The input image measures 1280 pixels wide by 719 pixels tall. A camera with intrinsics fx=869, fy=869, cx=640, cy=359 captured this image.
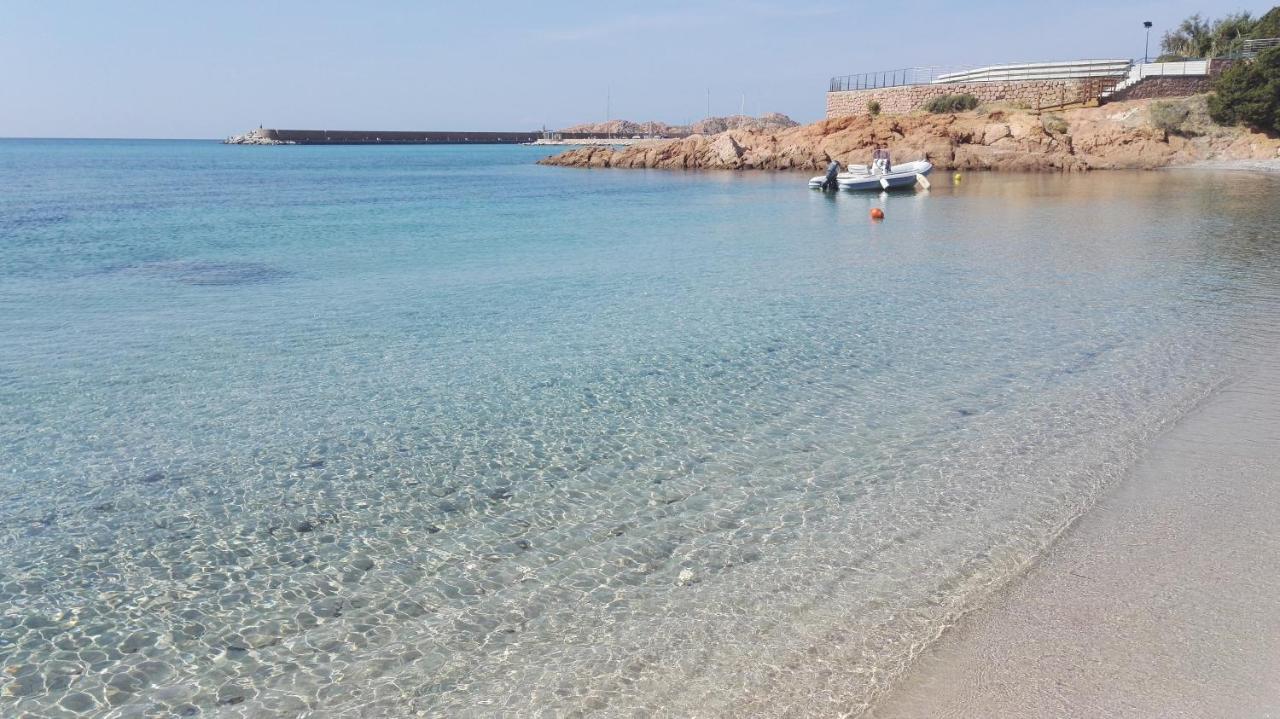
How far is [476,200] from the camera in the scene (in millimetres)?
39719

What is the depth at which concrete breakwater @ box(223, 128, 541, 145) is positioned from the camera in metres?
163

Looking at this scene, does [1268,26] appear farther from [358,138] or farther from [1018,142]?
[358,138]

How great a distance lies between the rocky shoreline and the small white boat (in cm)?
1332

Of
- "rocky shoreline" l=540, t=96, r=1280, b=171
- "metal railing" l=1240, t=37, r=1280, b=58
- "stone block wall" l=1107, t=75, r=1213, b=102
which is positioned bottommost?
"rocky shoreline" l=540, t=96, r=1280, b=171

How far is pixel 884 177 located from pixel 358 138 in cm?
15840

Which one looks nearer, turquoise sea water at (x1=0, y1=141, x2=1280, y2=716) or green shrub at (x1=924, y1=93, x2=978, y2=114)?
turquoise sea water at (x1=0, y1=141, x2=1280, y2=716)

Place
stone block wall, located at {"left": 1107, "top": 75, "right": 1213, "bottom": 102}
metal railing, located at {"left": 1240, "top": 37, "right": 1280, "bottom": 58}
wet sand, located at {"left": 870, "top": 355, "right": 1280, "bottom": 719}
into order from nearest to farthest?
wet sand, located at {"left": 870, "top": 355, "right": 1280, "bottom": 719} < metal railing, located at {"left": 1240, "top": 37, "right": 1280, "bottom": 58} < stone block wall, located at {"left": 1107, "top": 75, "right": 1213, "bottom": 102}

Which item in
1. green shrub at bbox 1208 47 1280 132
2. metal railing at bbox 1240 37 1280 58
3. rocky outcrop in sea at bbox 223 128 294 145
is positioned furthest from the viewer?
rocky outcrop in sea at bbox 223 128 294 145

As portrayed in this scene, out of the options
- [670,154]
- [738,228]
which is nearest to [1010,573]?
[738,228]

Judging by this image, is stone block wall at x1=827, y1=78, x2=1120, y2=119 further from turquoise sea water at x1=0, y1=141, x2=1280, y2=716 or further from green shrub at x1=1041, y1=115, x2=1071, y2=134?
turquoise sea water at x1=0, y1=141, x2=1280, y2=716

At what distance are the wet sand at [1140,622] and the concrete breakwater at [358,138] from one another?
174 m

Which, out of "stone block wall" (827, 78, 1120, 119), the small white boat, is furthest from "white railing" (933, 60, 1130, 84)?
the small white boat

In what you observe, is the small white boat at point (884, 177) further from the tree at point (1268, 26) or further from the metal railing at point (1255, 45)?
the tree at point (1268, 26)

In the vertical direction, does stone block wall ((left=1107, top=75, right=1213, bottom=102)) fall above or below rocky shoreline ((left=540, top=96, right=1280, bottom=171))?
above
